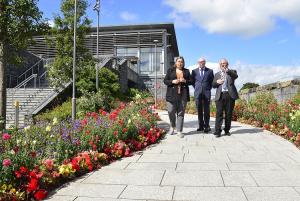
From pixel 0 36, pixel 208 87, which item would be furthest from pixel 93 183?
pixel 0 36

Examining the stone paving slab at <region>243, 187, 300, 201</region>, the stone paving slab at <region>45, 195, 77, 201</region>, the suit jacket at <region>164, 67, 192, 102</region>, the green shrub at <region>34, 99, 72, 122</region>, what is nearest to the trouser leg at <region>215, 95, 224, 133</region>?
the suit jacket at <region>164, 67, 192, 102</region>

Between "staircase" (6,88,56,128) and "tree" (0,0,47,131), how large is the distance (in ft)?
18.8

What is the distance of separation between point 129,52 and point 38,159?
129 ft

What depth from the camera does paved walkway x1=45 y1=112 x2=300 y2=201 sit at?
509 cm

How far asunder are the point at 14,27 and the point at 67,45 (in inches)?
346

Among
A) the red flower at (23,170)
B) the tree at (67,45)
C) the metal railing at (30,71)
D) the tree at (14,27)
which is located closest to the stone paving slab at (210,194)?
the red flower at (23,170)

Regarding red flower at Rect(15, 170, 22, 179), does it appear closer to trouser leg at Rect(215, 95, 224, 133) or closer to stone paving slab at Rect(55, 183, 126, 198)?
stone paving slab at Rect(55, 183, 126, 198)

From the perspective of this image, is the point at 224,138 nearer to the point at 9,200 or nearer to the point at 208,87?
the point at 208,87

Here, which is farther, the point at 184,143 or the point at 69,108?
the point at 69,108

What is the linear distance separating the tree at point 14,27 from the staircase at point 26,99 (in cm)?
573

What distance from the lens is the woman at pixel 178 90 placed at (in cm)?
1012

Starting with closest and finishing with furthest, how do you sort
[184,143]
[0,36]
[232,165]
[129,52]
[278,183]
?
[278,183] → [232,165] → [184,143] → [0,36] → [129,52]

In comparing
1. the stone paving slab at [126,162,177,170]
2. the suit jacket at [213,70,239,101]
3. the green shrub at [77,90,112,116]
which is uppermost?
the suit jacket at [213,70,239,101]

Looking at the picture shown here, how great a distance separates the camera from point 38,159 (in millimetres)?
5824
